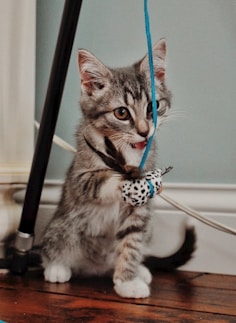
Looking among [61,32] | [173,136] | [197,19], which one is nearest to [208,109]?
[173,136]

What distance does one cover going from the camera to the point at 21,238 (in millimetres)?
1097

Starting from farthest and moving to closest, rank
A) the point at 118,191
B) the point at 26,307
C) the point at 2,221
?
1. the point at 2,221
2. the point at 118,191
3. the point at 26,307

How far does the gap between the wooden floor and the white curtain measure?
0.29 meters

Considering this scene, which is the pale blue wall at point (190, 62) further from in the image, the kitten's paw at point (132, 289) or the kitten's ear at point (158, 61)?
the kitten's paw at point (132, 289)

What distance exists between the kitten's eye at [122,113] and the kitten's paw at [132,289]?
340mm

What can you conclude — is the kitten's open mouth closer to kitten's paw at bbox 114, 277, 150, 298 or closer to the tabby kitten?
the tabby kitten

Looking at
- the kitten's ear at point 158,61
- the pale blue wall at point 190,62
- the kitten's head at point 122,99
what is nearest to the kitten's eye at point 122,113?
the kitten's head at point 122,99

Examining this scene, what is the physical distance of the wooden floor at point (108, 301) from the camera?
0.87m

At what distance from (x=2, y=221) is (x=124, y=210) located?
32cm

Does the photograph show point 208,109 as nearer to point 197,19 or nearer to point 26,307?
point 197,19

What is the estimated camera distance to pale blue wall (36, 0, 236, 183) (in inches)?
48.1

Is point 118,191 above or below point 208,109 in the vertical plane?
below

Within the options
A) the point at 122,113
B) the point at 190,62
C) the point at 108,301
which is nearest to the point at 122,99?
the point at 122,113

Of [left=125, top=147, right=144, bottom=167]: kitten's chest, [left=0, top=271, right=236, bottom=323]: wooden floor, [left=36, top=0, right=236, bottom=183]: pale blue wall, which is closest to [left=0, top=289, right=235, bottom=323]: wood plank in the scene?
[left=0, top=271, right=236, bottom=323]: wooden floor
